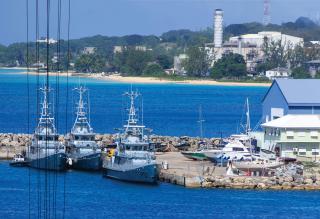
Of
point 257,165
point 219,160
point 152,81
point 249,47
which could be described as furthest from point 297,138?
point 249,47

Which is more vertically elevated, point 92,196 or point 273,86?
point 273,86

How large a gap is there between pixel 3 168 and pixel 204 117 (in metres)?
42.1

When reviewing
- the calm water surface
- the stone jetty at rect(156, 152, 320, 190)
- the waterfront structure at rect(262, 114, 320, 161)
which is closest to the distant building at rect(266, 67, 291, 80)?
the waterfront structure at rect(262, 114, 320, 161)

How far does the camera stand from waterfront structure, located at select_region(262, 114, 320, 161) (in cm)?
5009

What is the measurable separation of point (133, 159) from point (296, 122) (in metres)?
7.76

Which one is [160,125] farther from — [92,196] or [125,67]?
[125,67]

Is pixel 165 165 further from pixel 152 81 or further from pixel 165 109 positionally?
pixel 152 81

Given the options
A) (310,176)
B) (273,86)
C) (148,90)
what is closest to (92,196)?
(310,176)

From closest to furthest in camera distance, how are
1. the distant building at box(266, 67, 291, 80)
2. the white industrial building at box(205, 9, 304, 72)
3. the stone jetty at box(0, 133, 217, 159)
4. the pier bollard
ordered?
the pier bollard, the stone jetty at box(0, 133, 217, 159), the distant building at box(266, 67, 291, 80), the white industrial building at box(205, 9, 304, 72)

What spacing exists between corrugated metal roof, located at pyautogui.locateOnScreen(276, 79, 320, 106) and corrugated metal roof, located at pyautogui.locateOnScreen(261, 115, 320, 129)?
2.27 ft

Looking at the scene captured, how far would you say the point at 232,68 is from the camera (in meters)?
156

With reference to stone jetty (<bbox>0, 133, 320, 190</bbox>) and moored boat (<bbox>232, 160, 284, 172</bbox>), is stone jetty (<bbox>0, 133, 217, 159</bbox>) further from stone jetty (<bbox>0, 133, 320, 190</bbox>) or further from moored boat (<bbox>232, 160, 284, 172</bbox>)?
moored boat (<bbox>232, 160, 284, 172</bbox>)

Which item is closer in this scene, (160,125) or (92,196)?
(92,196)

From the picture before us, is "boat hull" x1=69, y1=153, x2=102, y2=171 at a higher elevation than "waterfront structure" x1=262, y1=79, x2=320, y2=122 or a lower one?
lower
